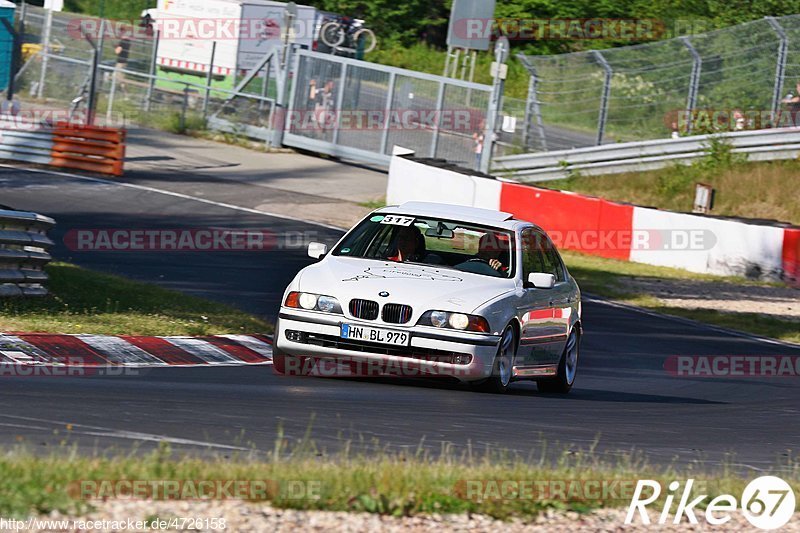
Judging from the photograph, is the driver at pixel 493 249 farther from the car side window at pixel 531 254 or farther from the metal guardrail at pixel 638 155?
the metal guardrail at pixel 638 155

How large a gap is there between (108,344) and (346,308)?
2192mm

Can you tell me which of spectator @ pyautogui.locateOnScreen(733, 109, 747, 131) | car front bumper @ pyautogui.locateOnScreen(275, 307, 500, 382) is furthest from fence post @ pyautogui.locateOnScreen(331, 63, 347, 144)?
car front bumper @ pyautogui.locateOnScreen(275, 307, 500, 382)

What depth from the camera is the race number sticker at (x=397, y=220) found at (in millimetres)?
10641

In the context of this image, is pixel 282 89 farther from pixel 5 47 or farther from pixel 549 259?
pixel 549 259

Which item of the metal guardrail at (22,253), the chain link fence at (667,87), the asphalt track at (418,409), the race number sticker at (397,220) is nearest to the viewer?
the asphalt track at (418,409)

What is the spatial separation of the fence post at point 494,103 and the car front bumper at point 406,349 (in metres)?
20.7

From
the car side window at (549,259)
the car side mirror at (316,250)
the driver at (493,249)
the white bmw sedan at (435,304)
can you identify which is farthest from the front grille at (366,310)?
the car side window at (549,259)

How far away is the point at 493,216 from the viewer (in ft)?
36.2

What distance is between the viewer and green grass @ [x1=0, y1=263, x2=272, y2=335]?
11.0m

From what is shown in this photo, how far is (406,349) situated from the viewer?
941cm

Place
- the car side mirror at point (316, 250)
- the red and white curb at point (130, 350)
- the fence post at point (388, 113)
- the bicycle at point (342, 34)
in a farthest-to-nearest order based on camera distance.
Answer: the bicycle at point (342, 34) → the fence post at point (388, 113) → the car side mirror at point (316, 250) → the red and white curb at point (130, 350)

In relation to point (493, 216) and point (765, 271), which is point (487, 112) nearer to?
point (765, 271)

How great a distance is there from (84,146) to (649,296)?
12.5 meters

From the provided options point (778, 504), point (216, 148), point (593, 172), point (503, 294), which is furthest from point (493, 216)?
point (216, 148)
